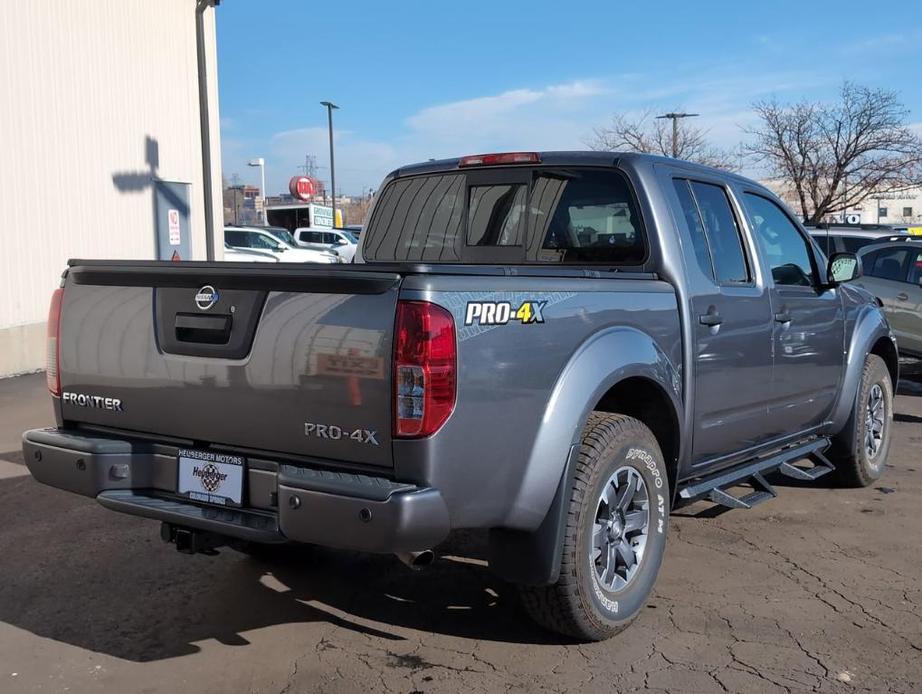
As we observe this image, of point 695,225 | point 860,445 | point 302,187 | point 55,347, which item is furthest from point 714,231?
point 302,187

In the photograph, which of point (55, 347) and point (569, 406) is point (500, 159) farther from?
point (55, 347)

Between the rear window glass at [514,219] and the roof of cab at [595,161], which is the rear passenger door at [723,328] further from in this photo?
the rear window glass at [514,219]

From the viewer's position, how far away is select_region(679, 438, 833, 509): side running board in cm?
451

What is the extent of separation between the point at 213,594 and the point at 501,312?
7.09 feet

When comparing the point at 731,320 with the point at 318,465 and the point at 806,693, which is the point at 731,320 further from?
the point at 318,465

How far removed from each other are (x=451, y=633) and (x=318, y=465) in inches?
45.0

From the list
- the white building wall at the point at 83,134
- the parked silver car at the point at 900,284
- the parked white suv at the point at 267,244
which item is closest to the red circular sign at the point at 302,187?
the parked white suv at the point at 267,244

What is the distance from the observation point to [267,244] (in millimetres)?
24625

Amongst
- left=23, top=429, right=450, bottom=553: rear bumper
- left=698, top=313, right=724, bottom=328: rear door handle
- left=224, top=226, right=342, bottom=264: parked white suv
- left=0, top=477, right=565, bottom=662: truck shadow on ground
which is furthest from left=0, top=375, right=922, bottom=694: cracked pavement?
left=224, top=226, right=342, bottom=264: parked white suv

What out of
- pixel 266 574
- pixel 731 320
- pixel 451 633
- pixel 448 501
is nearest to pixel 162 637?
pixel 266 574

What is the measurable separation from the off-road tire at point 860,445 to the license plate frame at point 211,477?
13.9ft

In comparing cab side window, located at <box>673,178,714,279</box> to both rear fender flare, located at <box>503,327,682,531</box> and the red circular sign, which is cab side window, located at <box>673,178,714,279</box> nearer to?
rear fender flare, located at <box>503,327,682,531</box>

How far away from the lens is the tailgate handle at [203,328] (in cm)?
342

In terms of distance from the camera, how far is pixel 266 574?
→ 4.67 metres
